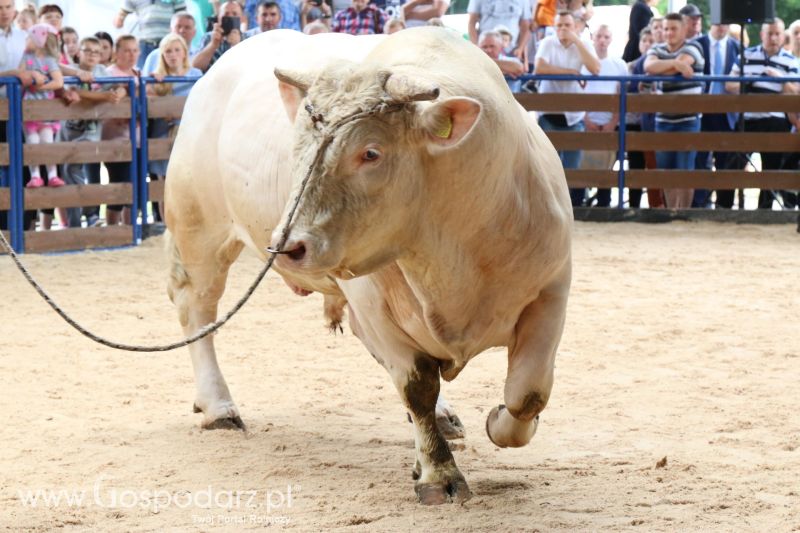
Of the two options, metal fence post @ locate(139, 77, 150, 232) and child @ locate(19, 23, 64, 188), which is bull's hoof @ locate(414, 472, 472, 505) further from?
metal fence post @ locate(139, 77, 150, 232)

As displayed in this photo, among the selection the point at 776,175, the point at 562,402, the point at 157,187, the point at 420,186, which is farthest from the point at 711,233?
the point at 420,186

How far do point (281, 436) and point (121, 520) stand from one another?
1191 mm

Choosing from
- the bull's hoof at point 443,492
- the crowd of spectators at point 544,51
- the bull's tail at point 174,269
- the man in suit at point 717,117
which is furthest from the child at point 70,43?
the bull's hoof at point 443,492

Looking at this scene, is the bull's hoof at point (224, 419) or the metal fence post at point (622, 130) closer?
the bull's hoof at point (224, 419)

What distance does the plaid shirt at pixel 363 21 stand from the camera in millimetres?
11672

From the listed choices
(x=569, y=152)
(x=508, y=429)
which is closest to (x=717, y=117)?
(x=569, y=152)

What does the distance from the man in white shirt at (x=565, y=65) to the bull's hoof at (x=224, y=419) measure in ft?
24.4

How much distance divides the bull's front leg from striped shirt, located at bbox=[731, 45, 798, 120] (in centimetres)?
886

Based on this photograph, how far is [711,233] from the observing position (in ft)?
36.2

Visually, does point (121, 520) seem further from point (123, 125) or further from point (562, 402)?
point (123, 125)

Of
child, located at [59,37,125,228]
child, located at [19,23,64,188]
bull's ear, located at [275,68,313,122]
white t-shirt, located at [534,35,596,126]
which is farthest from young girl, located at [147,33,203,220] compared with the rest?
bull's ear, located at [275,68,313,122]

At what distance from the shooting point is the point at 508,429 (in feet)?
13.4

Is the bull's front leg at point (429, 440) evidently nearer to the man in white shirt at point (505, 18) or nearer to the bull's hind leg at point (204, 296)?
the bull's hind leg at point (204, 296)

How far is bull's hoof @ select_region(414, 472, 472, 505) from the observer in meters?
3.98
